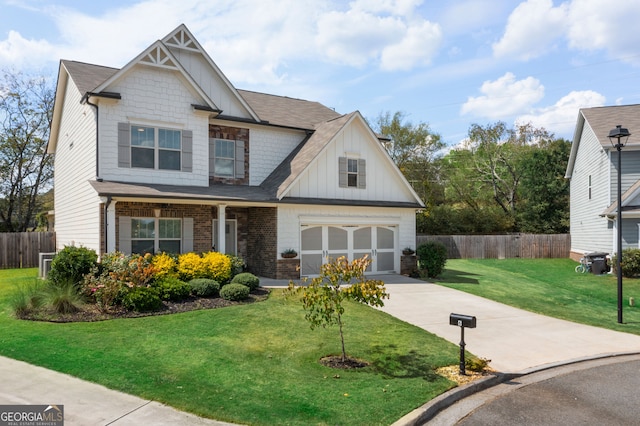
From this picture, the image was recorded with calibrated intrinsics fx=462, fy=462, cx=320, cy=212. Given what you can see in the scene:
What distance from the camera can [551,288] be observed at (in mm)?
18812

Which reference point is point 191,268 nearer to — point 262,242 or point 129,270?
point 129,270

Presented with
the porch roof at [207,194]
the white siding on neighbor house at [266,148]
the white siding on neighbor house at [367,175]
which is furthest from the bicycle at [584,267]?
the white siding on neighbor house at [266,148]

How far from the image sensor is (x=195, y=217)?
55.0 ft

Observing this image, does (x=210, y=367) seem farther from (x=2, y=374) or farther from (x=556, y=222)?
(x=556, y=222)

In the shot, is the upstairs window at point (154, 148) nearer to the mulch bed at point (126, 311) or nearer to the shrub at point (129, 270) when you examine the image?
the shrub at point (129, 270)

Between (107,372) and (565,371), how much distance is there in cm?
772

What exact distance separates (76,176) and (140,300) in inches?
357

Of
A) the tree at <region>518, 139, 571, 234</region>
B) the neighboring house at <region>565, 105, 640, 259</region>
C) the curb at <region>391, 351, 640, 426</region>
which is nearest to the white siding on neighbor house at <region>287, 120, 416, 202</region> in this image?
the neighboring house at <region>565, 105, 640, 259</region>

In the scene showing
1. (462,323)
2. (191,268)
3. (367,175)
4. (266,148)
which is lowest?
(462,323)

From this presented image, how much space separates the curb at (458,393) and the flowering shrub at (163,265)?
28.4 ft

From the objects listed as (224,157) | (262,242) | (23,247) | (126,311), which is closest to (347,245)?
(262,242)

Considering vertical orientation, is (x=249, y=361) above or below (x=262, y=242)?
below

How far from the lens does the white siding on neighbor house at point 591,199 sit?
78.0 ft

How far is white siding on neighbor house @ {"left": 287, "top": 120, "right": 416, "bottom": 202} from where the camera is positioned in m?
18.1
